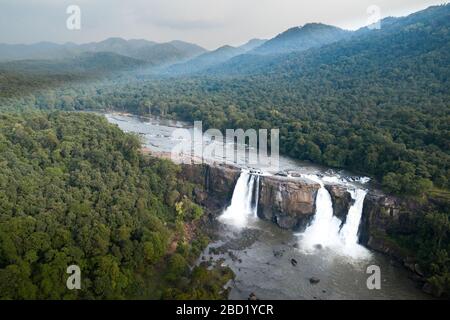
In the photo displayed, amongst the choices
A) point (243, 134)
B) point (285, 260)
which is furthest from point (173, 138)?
point (285, 260)

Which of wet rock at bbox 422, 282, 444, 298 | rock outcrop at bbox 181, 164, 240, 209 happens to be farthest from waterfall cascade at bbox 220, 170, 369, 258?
wet rock at bbox 422, 282, 444, 298

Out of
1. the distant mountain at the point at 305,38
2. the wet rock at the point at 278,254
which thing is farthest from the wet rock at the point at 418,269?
the distant mountain at the point at 305,38

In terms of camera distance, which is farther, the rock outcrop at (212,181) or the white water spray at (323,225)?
the rock outcrop at (212,181)

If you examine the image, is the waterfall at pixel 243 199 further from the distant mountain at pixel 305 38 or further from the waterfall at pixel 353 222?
the distant mountain at pixel 305 38

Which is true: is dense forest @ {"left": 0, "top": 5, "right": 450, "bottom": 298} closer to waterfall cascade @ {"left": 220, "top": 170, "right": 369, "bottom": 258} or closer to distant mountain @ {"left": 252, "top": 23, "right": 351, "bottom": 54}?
waterfall cascade @ {"left": 220, "top": 170, "right": 369, "bottom": 258}

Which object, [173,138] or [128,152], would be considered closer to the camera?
[128,152]
